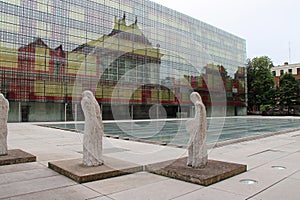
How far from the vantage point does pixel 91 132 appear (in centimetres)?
676

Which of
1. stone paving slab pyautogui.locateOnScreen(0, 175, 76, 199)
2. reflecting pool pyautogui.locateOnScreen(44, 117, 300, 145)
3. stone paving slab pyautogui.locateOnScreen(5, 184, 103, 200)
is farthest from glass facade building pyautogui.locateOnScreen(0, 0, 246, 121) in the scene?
stone paving slab pyautogui.locateOnScreen(5, 184, 103, 200)

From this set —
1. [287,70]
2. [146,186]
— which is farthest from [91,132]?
[287,70]

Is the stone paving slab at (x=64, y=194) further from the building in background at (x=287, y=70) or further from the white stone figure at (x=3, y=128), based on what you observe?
the building in background at (x=287, y=70)

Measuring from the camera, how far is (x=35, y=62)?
120 ft

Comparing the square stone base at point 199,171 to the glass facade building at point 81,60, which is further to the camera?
the glass facade building at point 81,60

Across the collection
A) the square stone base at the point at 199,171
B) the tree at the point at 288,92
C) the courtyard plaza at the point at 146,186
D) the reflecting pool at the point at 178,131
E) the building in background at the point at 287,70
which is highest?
the building in background at the point at 287,70

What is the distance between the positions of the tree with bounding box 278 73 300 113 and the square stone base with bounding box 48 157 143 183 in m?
70.0

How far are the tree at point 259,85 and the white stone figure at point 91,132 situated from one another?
235 feet

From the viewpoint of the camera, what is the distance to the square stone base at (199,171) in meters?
5.81

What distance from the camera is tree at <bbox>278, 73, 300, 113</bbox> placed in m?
67.1

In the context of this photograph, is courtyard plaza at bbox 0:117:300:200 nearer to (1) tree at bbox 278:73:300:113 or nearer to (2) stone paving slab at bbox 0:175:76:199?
(2) stone paving slab at bbox 0:175:76:199

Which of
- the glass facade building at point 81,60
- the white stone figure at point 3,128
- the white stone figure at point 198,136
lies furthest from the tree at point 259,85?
the white stone figure at point 3,128

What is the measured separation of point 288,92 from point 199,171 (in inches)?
2761

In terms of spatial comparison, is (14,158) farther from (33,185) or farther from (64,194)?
(64,194)
